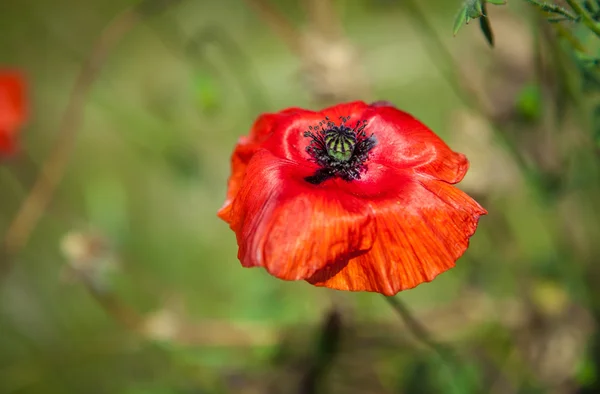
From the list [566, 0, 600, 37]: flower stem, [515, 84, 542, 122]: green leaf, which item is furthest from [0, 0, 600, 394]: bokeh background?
[566, 0, 600, 37]: flower stem

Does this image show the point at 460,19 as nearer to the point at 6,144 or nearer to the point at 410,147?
the point at 410,147

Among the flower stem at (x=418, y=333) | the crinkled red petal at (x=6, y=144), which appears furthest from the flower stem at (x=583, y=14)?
the crinkled red petal at (x=6, y=144)

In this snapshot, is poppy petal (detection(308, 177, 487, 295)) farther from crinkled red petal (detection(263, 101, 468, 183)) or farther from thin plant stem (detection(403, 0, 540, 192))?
thin plant stem (detection(403, 0, 540, 192))

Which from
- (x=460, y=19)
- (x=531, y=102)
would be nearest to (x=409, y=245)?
(x=460, y=19)

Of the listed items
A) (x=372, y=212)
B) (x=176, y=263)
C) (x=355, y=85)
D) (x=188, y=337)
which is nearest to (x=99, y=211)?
(x=176, y=263)

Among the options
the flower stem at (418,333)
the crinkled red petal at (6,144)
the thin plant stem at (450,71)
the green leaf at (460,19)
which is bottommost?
the flower stem at (418,333)

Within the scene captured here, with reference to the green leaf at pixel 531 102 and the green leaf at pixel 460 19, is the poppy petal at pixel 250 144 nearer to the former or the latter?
the green leaf at pixel 460 19

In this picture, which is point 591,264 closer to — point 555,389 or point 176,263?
point 555,389
